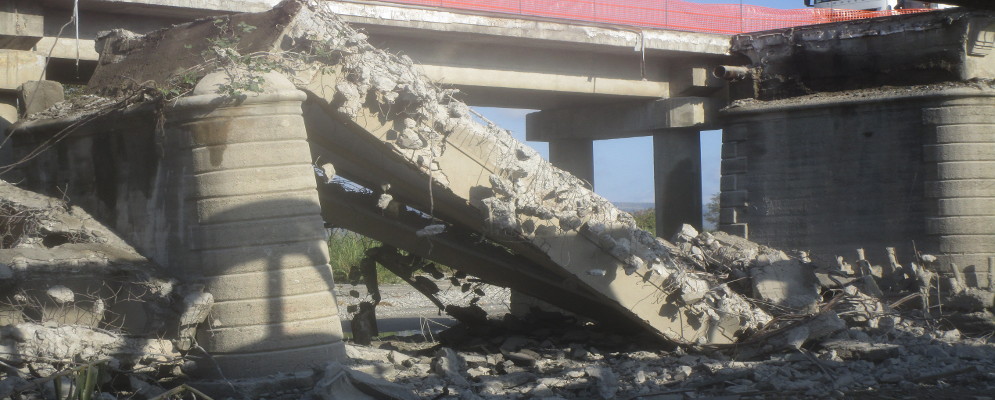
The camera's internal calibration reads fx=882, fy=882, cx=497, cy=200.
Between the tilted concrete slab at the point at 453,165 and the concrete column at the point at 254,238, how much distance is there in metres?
0.76

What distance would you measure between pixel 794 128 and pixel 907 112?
1.58 metres

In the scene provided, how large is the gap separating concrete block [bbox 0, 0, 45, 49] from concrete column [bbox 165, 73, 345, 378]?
566cm

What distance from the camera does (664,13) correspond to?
15.1 m

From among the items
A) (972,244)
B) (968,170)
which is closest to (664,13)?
(968,170)

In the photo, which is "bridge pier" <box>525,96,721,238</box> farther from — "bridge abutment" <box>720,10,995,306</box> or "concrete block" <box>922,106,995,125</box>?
"concrete block" <box>922,106,995,125</box>

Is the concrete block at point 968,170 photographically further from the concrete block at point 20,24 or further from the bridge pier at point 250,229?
the concrete block at point 20,24

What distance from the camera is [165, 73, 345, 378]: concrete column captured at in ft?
20.2

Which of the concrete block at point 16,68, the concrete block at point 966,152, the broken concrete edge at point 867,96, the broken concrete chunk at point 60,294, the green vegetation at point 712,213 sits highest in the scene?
the concrete block at point 16,68

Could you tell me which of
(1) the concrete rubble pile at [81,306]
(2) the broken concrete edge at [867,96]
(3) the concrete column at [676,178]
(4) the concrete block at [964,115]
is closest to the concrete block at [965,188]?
(4) the concrete block at [964,115]

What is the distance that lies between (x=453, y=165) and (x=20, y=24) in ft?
21.3

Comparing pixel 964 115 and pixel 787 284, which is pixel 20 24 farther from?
pixel 964 115

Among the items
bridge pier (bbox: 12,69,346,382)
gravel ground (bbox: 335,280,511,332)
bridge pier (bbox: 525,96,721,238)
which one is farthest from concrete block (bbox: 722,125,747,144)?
bridge pier (bbox: 12,69,346,382)

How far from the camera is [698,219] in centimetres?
1612

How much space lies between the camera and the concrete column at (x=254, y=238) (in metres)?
6.16
